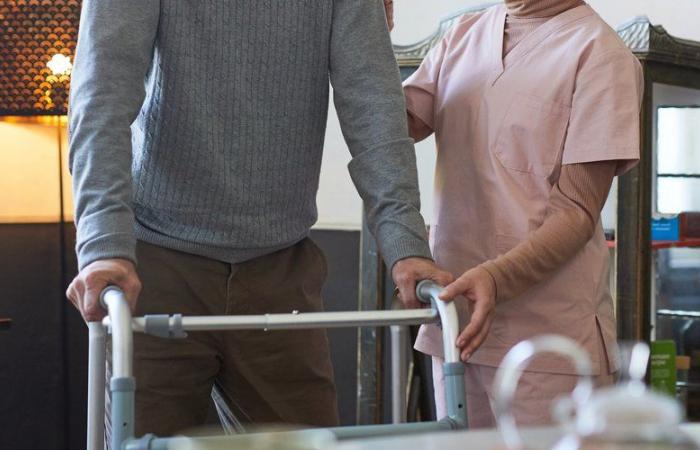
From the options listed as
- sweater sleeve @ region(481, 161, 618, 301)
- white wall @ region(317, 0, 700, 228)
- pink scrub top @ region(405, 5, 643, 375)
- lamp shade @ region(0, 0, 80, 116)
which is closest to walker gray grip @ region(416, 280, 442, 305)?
sweater sleeve @ region(481, 161, 618, 301)

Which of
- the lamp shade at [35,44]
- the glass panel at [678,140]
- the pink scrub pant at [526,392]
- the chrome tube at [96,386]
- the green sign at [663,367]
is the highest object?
the lamp shade at [35,44]

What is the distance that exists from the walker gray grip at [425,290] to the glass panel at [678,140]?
1.37 meters

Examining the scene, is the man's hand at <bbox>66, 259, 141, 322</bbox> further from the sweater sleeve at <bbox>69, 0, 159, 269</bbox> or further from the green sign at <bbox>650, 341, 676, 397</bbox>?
the green sign at <bbox>650, 341, 676, 397</bbox>

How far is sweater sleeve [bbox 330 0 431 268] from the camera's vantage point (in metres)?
1.56

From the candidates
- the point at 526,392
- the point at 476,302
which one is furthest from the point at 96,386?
the point at 526,392

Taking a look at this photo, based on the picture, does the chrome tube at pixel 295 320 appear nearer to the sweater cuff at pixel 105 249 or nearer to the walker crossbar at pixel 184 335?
the walker crossbar at pixel 184 335

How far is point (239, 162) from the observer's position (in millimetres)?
1565

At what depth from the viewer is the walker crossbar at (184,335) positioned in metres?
1.16

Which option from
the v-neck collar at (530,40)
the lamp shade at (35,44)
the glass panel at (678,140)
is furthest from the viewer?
the lamp shade at (35,44)

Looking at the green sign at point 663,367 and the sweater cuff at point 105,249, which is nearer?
the sweater cuff at point 105,249

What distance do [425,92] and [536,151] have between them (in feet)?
0.84

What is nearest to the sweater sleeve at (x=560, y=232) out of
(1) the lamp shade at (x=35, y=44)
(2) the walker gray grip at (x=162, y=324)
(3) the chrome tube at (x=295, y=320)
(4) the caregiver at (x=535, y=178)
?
(4) the caregiver at (x=535, y=178)

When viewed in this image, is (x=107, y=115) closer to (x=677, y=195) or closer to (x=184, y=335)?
(x=184, y=335)

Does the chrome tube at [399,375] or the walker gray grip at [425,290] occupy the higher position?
the walker gray grip at [425,290]
